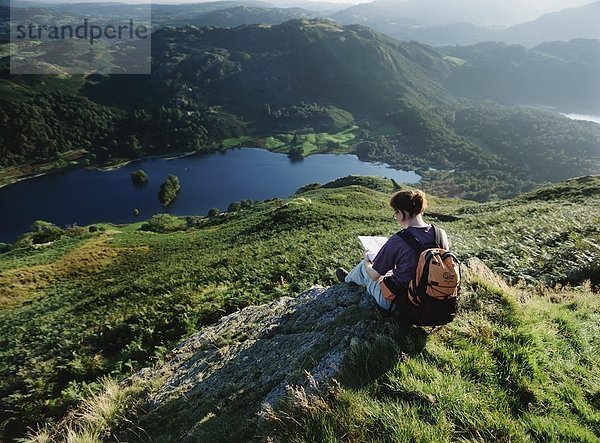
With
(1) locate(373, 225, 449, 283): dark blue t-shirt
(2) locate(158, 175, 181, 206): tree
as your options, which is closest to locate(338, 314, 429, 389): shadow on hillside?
(1) locate(373, 225, 449, 283): dark blue t-shirt

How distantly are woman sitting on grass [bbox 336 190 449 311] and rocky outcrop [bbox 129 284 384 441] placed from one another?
2.24 feet

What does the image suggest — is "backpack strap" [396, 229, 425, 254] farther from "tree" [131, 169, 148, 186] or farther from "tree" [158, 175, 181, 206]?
"tree" [131, 169, 148, 186]

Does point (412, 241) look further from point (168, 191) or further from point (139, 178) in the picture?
point (139, 178)

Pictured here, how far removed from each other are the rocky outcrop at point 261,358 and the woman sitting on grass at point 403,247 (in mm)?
682

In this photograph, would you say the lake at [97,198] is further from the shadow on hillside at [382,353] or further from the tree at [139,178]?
the shadow on hillside at [382,353]

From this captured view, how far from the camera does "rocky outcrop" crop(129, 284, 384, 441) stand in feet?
20.1

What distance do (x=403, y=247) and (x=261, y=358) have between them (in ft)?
12.5

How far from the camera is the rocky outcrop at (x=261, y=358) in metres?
6.14

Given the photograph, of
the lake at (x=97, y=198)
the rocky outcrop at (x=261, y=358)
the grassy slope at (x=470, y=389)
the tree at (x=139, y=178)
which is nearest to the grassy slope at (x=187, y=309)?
the grassy slope at (x=470, y=389)

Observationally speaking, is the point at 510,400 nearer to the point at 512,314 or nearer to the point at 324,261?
the point at 512,314

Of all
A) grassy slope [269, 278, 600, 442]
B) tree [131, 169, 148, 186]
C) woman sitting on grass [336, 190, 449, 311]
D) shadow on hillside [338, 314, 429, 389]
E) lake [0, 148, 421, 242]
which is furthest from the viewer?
tree [131, 169, 148, 186]

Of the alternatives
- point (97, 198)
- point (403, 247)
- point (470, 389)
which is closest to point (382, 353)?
point (470, 389)

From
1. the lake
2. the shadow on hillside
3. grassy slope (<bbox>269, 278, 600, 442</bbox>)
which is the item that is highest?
grassy slope (<bbox>269, 278, 600, 442</bbox>)

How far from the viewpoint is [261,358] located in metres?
7.59
